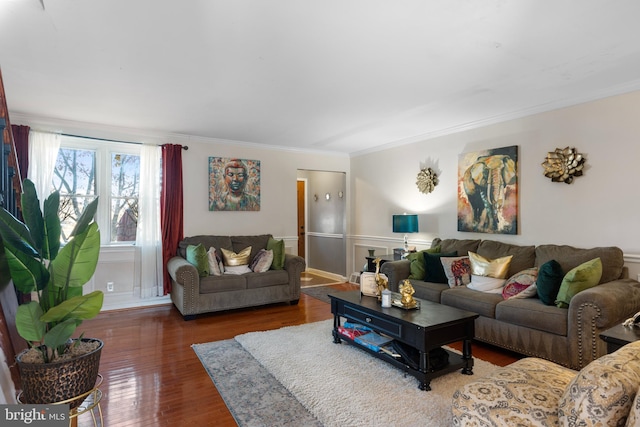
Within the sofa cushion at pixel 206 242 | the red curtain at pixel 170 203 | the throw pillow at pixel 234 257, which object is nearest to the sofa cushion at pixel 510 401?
the throw pillow at pixel 234 257

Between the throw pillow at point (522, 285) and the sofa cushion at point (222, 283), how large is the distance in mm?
3075

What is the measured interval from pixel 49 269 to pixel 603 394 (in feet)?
7.21

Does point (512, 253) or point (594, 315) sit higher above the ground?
point (512, 253)

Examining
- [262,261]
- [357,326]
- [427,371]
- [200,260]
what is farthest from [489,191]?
[200,260]

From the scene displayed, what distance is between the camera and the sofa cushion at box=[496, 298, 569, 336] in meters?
2.88

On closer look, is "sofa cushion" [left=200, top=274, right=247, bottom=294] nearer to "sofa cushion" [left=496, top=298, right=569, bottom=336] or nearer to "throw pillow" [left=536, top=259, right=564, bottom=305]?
"sofa cushion" [left=496, top=298, right=569, bottom=336]

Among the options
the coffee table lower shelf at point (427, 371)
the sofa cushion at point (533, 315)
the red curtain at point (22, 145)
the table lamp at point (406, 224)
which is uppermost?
the red curtain at point (22, 145)

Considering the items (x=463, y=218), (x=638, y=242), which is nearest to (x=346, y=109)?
(x=463, y=218)

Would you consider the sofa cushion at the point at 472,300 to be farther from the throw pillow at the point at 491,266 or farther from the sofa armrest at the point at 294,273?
the sofa armrest at the point at 294,273

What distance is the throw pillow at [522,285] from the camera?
3.33m

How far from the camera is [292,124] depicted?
4676 mm

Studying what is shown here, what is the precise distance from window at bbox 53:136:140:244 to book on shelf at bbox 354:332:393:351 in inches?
143

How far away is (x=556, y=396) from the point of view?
1504 mm

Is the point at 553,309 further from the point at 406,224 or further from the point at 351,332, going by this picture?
the point at 406,224
